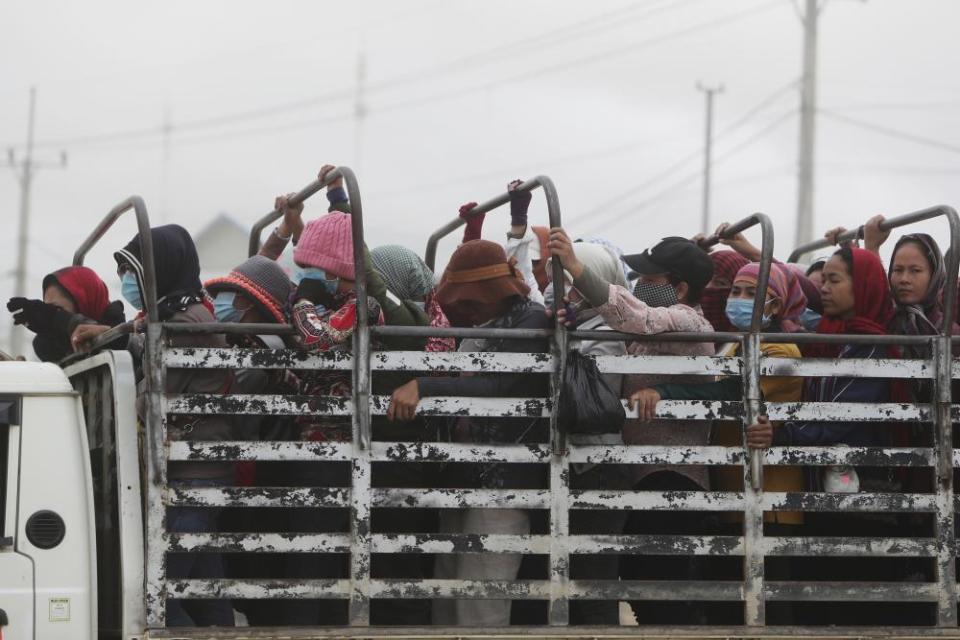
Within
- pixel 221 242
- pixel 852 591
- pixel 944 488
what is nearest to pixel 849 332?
pixel 944 488

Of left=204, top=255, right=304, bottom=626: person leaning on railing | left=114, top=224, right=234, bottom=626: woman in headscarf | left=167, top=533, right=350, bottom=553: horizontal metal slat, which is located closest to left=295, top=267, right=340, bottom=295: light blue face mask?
left=204, top=255, right=304, bottom=626: person leaning on railing

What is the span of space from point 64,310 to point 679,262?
7.77 ft

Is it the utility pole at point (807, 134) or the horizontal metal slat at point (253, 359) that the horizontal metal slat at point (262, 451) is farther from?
Answer: the utility pole at point (807, 134)

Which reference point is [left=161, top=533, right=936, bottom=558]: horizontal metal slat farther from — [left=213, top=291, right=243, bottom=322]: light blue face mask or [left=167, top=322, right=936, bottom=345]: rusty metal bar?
[left=213, top=291, right=243, bottom=322]: light blue face mask

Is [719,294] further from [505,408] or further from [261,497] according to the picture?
[261,497]

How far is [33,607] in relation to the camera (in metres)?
3.79

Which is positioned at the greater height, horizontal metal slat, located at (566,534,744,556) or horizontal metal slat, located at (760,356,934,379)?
horizontal metal slat, located at (760,356,934,379)

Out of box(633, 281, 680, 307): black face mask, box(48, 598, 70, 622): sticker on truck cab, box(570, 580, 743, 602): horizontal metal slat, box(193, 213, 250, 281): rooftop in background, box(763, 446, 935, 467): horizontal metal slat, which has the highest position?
box(193, 213, 250, 281): rooftop in background

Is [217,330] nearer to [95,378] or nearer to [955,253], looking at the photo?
[95,378]

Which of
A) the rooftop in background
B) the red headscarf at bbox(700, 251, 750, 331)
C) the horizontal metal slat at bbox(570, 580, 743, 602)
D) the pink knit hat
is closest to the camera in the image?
the horizontal metal slat at bbox(570, 580, 743, 602)

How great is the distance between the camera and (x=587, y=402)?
3990mm

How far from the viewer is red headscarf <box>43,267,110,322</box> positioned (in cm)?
508

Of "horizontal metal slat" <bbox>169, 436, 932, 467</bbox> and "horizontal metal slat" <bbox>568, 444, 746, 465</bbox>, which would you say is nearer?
"horizontal metal slat" <bbox>169, 436, 932, 467</bbox>

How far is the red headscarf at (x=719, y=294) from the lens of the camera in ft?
17.2
